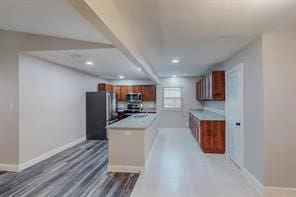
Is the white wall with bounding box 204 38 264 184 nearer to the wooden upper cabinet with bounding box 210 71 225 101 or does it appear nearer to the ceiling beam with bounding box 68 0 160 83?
the wooden upper cabinet with bounding box 210 71 225 101

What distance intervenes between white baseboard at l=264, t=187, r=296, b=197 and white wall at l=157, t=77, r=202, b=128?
629 cm

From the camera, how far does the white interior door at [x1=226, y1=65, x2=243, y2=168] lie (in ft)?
13.2

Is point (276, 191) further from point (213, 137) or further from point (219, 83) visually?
point (219, 83)

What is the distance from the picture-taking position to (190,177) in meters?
3.67

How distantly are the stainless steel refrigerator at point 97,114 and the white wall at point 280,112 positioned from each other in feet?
17.0

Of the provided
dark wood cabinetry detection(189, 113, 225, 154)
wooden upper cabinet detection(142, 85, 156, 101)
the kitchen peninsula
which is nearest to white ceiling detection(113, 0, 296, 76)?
the kitchen peninsula

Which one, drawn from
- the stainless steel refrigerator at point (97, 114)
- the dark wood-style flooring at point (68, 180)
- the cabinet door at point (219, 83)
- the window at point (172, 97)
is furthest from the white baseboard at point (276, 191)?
the window at point (172, 97)

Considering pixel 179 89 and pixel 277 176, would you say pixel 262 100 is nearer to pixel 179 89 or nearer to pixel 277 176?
pixel 277 176

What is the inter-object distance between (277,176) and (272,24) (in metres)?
2.12

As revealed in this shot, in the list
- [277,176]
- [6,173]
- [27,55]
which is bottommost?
[6,173]

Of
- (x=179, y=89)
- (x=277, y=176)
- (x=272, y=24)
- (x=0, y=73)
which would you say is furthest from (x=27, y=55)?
(x=179, y=89)

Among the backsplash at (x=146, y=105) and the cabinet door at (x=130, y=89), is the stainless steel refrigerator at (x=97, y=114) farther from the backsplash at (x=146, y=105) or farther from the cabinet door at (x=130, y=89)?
the backsplash at (x=146, y=105)

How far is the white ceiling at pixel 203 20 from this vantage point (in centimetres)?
213

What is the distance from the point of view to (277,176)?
9.84 ft
